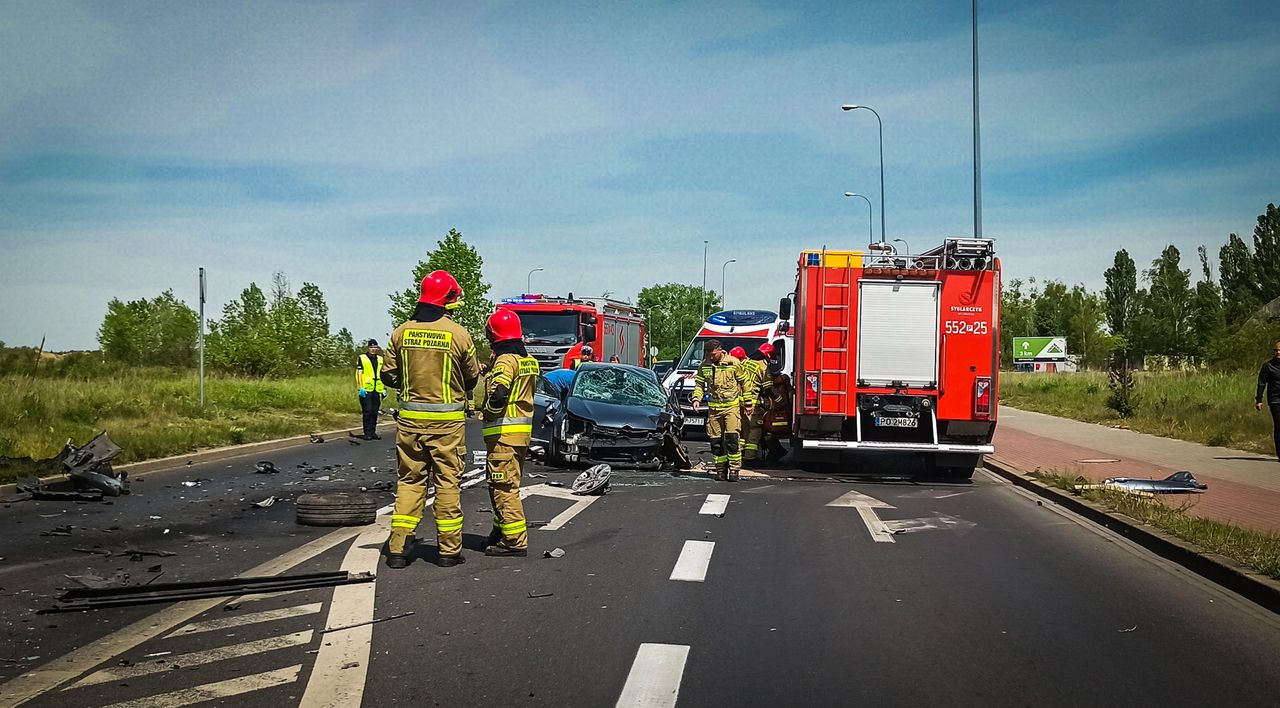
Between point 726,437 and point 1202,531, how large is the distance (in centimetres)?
642

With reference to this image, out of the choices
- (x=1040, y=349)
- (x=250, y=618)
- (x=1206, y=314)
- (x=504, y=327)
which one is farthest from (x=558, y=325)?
(x=1040, y=349)

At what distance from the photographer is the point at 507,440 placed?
27.0 ft

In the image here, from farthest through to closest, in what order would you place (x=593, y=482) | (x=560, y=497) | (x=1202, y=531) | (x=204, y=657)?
1. (x=593, y=482)
2. (x=560, y=497)
3. (x=1202, y=531)
4. (x=204, y=657)

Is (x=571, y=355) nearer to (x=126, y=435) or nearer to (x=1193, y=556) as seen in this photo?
(x=126, y=435)

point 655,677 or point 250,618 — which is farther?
point 250,618

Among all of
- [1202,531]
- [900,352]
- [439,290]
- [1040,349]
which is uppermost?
[1040,349]

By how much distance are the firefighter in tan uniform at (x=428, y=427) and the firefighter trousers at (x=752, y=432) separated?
908 centimetres

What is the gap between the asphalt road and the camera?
4930 millimetres

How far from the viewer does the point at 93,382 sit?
2714 centimetres

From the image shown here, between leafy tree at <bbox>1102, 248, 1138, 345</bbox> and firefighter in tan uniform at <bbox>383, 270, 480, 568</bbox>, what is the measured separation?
90302 mm

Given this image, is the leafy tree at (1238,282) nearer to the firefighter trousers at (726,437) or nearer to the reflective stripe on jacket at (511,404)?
the firefighter trousers at (726,437)

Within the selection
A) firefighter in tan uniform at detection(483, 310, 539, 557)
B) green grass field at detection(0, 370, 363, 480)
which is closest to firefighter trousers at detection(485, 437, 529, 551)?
firefighter in tan uniform at detection(483, 310, 539, 557)

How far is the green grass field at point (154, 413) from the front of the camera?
51.7 ft

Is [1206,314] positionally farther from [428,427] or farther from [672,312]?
[672,312]
